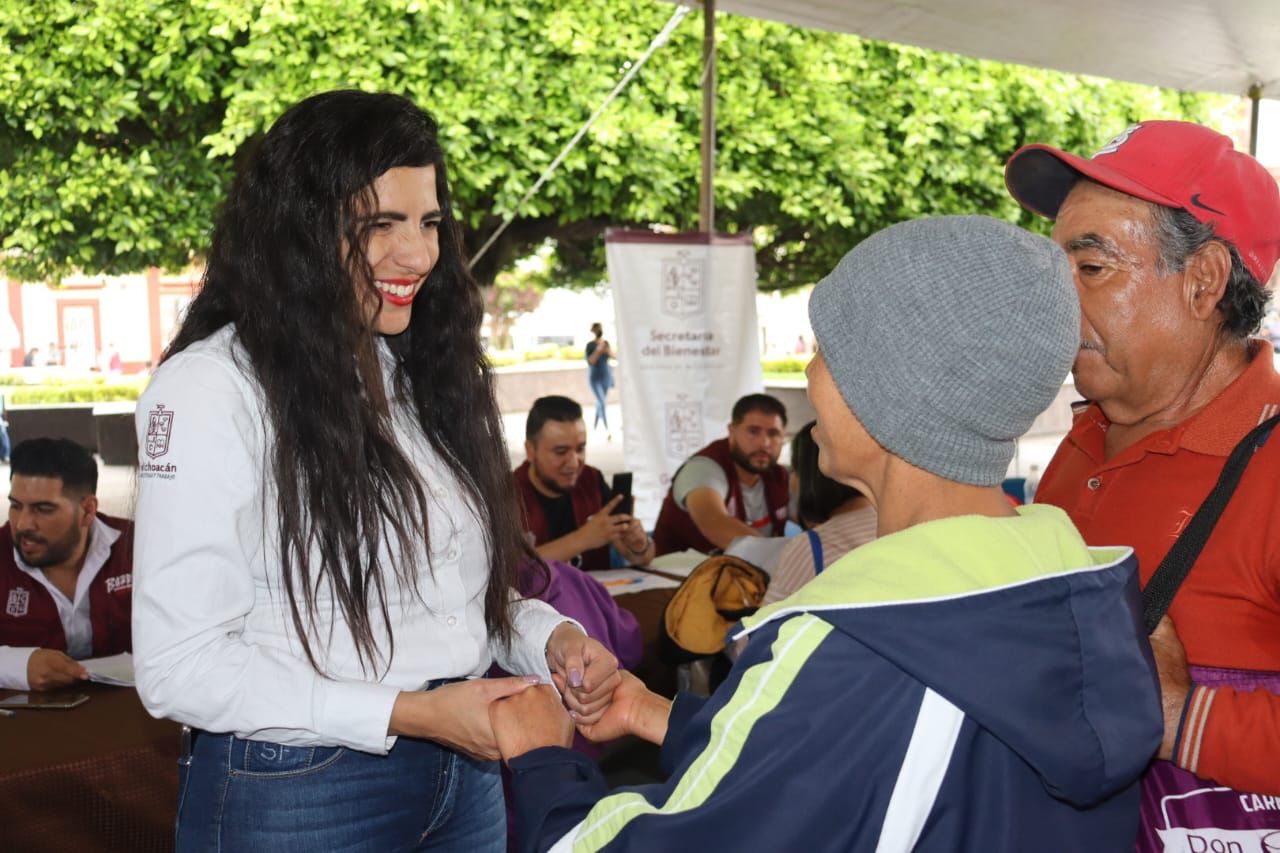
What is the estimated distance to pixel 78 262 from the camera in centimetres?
1028

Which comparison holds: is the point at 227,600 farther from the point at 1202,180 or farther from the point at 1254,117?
the point at 1254,117

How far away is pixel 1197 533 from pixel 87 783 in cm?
227

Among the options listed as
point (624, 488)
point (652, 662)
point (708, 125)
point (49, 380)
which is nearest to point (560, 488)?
point (624, 488)

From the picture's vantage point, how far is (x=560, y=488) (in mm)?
4793

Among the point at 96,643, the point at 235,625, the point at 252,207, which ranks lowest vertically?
the point at 96,643

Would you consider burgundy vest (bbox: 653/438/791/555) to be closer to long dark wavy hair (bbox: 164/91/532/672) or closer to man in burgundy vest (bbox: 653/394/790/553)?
man in burgundy vest (bbox: 653/394/790/553)

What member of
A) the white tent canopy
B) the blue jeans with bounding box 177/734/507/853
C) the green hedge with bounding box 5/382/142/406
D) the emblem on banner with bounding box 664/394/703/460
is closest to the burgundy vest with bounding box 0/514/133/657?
the blue jeans with bounding box 177/734/507/853

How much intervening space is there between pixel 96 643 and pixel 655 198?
21.5 feet

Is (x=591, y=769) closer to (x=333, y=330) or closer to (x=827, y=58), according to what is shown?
(x=333, y=330)

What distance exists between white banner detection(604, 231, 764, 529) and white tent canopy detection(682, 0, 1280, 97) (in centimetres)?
124

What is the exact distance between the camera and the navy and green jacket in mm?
925

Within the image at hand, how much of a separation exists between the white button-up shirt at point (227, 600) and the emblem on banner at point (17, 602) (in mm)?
2409

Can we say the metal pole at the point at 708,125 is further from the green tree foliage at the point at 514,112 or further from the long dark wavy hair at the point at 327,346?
the long dark wavy hair at the point at 327,346

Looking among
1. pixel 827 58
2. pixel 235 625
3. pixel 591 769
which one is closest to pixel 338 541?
pixel 235 625
